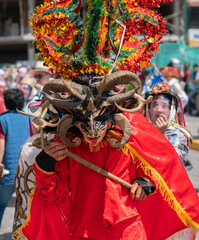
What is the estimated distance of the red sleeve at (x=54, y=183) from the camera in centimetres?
311

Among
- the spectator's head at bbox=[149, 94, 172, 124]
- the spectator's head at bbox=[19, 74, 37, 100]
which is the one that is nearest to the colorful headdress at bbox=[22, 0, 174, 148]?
the spectator's head at bbox=[149, 94, 172, 124]

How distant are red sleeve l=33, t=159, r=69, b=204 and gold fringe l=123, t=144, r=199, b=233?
0.51m

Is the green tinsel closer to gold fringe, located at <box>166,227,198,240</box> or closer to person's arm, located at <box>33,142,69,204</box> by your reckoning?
person's arm, located at <box>33,142,69,204</box>

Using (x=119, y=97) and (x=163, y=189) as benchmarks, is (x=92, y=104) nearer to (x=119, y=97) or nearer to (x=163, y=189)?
(x=119, y=97)

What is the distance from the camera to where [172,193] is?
3416mm

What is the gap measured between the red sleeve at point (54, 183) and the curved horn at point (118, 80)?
0.69m

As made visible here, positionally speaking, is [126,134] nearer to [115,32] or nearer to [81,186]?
[81,186]

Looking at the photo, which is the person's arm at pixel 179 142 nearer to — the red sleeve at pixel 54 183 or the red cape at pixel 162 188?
the red cape at pixel 162 188

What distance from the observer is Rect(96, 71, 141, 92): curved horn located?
295 centimetres

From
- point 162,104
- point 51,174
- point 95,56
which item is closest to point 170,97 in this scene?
point 162,104

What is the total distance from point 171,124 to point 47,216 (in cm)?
191

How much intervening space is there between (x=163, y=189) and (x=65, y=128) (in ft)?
Answer: 3.17

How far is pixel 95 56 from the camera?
10.4 feet

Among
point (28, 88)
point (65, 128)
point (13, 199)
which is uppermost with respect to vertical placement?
point (65, 128)
